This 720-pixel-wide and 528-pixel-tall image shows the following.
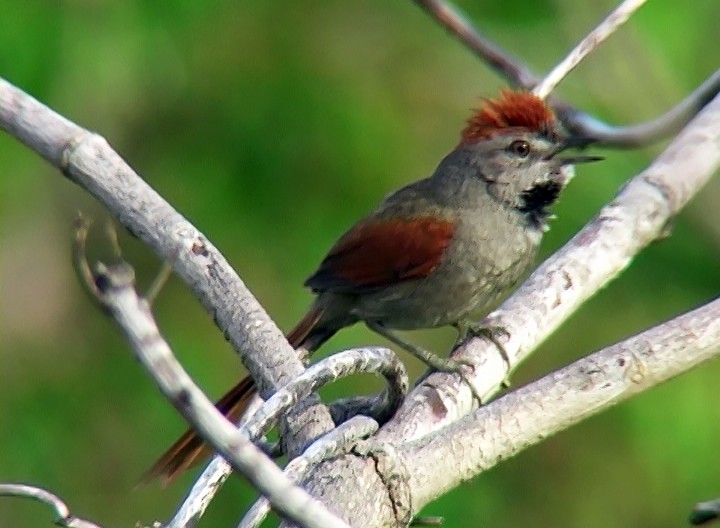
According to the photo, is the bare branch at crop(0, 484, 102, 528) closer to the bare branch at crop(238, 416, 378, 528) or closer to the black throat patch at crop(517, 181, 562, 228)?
the bare branch at crop(238, 416, 378, 528)

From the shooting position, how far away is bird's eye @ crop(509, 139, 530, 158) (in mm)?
4750

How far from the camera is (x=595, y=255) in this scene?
3758 millimetres

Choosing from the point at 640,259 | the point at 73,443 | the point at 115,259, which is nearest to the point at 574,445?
the point at 640,259

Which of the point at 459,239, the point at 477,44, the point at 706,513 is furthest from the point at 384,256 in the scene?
the point at 706,513

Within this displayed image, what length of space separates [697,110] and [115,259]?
3.13 m

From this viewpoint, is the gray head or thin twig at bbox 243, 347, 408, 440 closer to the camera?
thin twig at bbox 243, 347, 408, 440

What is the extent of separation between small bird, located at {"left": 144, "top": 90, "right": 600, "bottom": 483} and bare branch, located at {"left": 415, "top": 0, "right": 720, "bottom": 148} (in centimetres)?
10

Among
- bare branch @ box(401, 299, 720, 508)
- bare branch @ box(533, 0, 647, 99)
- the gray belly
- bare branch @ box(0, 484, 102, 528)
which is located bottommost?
the gray belly

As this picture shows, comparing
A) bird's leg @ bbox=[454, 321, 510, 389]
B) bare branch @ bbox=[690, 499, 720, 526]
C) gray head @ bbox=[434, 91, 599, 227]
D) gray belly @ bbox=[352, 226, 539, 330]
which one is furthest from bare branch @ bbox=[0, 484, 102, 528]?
gray head @ bbox=[434, 91, 599, 227]

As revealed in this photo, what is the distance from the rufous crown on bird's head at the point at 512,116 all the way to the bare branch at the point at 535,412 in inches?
68.1

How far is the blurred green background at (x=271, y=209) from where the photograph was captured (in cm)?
588

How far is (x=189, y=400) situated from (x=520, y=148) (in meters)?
3.25

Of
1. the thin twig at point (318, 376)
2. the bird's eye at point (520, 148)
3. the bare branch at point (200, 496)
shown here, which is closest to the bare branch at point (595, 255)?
the thin twig at point (318, 376)

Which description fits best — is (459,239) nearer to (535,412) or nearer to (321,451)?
(535,412)
